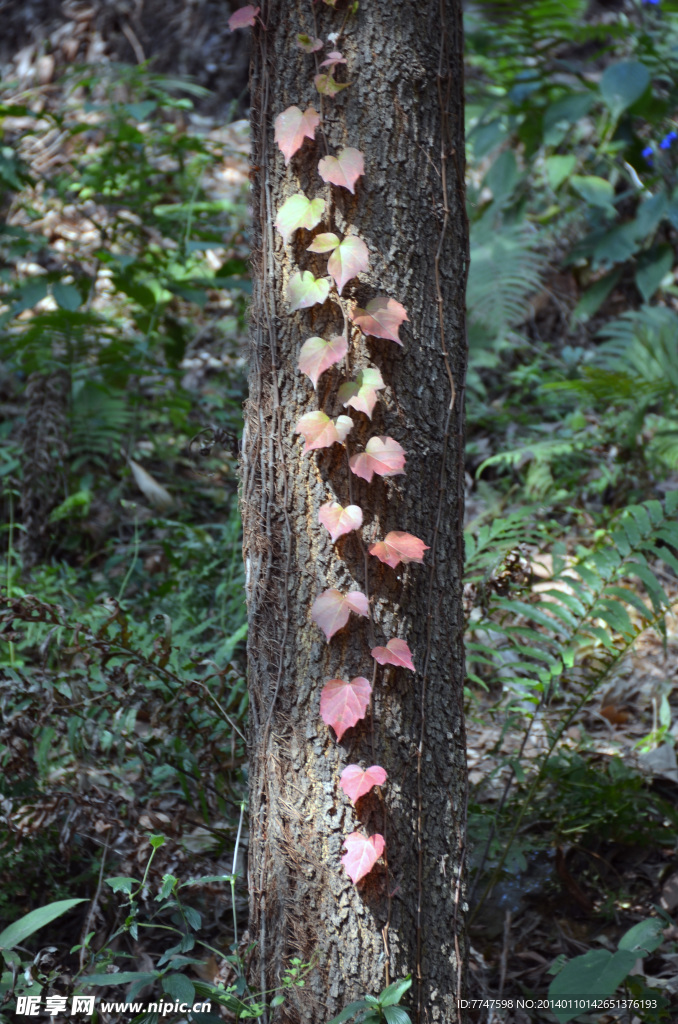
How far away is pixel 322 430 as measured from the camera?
1.55 meters

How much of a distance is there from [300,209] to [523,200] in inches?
156

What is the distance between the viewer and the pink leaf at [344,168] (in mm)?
1497

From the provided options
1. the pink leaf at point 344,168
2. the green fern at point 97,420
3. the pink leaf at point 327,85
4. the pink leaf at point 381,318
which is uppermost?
the green fern at point 97,420

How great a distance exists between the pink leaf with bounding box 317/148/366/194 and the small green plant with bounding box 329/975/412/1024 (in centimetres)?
157

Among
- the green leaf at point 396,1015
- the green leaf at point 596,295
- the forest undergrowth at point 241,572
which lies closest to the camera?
the green leaf at point 396,1015

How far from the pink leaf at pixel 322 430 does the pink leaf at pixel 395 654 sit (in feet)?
1.42

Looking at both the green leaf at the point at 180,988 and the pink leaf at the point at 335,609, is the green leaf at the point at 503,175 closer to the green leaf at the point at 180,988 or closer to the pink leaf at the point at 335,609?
the pink leaf at the point at 335,609

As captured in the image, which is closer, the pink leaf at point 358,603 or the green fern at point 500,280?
the pink leaf at point 358,603

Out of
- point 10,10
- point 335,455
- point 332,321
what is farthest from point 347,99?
point 10,10

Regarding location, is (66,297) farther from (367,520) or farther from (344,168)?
(367,520)

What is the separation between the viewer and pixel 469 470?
4.39 metres

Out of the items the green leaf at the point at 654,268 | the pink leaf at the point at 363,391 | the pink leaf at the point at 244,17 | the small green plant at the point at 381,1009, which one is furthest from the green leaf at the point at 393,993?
the green leaf at the point at 654,268

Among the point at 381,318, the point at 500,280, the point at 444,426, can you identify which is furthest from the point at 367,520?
the point at 500,280

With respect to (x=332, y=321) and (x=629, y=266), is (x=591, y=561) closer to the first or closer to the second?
(x=332, y=321)
